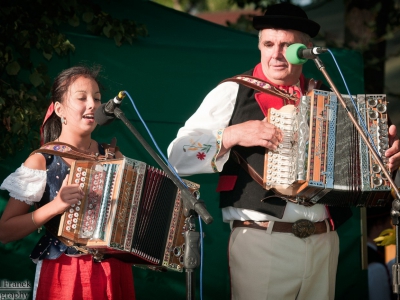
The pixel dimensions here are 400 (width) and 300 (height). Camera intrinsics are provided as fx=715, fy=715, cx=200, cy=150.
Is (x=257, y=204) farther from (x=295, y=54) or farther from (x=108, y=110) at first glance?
(x=108, y=110)

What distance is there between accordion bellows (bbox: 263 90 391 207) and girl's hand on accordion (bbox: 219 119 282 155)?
4 centimetres

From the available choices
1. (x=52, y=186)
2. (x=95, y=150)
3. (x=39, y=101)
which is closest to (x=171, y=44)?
(x=39, y=101)

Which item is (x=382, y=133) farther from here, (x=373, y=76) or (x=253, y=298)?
(x=373, y=76)

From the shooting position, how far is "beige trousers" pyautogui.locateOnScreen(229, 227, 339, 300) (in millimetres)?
3314

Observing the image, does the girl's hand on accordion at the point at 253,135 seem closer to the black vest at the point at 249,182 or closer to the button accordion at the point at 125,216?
the black vest at the point at 249,182

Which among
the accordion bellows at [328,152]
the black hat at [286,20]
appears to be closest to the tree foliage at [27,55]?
the black hat at [286,20]

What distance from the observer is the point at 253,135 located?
10.4 ft

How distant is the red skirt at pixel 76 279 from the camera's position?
316 cm

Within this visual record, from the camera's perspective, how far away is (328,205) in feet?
11.1

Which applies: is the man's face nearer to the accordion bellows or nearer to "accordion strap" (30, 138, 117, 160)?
the accordion bellows

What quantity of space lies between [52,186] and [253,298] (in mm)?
1055

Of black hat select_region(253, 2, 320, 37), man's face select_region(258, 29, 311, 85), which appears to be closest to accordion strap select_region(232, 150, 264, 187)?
man's face select_region(258, 29, 311, 85)

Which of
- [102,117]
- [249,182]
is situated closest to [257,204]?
[249,182]

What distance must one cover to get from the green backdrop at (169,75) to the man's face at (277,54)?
110 centimetres
